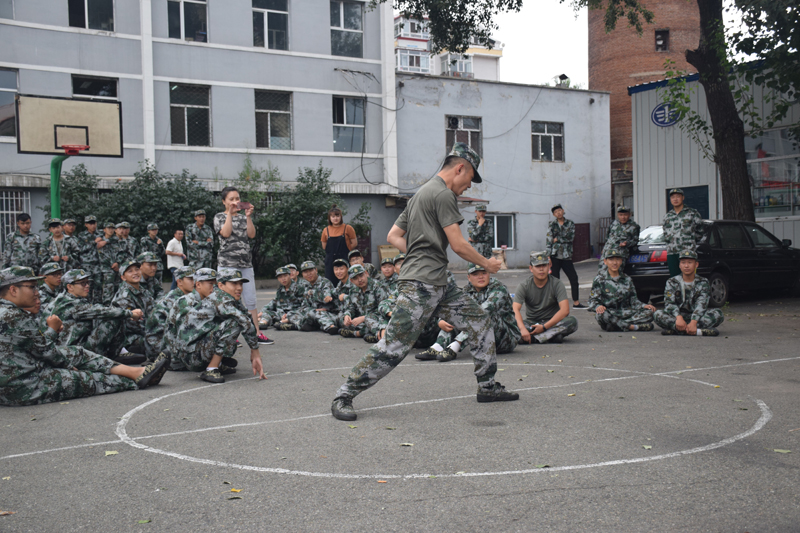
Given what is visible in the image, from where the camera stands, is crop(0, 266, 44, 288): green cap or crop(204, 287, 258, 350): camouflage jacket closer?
crop(0, 266, 44, 288): green cap

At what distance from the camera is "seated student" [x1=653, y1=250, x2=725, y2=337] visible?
402 inches

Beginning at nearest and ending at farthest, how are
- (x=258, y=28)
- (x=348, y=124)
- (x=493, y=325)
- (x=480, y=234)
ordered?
(x=493, y=325) < (x=480, y=234) < (x=258, y=28) < (x=348, y=124)

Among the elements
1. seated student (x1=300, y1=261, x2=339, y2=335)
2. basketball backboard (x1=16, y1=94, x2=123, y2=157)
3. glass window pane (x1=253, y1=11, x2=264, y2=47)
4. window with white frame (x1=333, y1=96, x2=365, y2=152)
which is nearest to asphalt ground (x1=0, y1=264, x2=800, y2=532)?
seated student (x1=300, y1=261, x2=339, y2=335)

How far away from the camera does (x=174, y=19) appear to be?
2423 centimetres

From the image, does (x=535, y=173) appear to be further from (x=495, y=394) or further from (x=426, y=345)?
(x=495, y=394)

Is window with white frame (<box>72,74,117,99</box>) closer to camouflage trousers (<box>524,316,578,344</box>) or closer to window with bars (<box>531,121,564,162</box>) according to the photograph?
window with bars (<box>531,121,564,162</box>)

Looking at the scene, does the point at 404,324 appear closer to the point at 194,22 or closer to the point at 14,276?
the point at 14,276

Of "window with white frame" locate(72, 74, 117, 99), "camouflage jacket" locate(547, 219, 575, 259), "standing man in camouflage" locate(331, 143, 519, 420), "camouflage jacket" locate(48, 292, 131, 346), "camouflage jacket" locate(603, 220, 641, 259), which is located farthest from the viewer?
"window with white frame" locate(72, 74, 117, 99)

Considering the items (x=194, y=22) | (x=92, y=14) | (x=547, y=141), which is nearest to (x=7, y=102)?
(x=92, y=14)

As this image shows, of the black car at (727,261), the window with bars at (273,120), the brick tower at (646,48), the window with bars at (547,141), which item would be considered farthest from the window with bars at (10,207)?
the brick tower at (646,48)

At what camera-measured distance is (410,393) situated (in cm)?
674

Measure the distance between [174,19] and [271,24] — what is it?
11.0 ft

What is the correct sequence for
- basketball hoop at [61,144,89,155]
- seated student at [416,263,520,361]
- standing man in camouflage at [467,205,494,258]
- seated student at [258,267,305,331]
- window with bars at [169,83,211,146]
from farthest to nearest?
window with bars at [169,83,211,146] → standing man in camouflage at [467,205,494,258] → basketball hoop at [61,144,89,155] → seated student at [258,267,305,331] → seated student at [416,263,520,361]

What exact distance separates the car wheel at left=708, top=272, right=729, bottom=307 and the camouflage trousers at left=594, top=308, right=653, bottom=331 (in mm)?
2983
